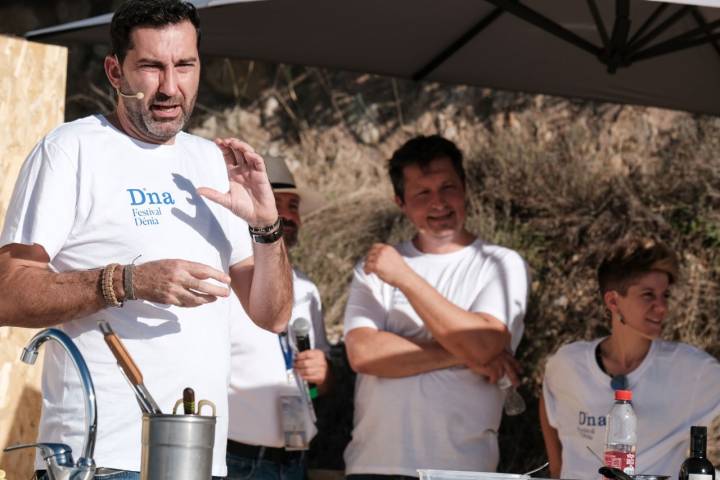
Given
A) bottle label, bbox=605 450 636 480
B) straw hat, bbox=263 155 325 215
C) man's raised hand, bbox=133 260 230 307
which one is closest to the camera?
man's raised hand, bbox=133 260 230 307

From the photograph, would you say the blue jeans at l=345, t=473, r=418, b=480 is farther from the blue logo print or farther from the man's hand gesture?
the blue logo print

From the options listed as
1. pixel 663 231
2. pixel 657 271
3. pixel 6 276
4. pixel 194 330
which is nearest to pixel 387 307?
pixel 657 271

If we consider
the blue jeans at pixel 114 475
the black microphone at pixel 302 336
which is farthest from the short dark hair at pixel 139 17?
the black microphone at pixel 302 336

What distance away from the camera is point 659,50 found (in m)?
4.45

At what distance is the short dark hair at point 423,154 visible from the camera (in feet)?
15.1

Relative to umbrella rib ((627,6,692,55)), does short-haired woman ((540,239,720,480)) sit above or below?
below

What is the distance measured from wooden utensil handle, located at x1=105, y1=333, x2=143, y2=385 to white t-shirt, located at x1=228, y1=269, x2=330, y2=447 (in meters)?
1.98

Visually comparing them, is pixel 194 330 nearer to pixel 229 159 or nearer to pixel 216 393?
pixel 216 393

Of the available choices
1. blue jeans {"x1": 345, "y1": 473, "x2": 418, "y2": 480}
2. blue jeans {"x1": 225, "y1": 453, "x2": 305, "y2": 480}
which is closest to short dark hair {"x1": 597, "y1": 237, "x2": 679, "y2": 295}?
blue jeans {"x1": 345, "y1": 473, "x2": 418, "y2": 480}

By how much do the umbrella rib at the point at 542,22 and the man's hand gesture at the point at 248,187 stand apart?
1566 mm

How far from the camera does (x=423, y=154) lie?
15.1 ft

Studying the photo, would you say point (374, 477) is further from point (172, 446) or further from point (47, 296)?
point (172, 446)

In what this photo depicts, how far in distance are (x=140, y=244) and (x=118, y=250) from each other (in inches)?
2.2

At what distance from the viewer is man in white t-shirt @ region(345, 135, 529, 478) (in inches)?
166
